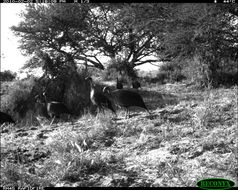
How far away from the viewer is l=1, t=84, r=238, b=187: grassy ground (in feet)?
12.6

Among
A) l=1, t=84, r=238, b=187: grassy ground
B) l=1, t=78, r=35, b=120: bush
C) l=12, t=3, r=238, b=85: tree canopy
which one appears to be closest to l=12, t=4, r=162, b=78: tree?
l=12, t=3, r=238, b=85: tree canopy

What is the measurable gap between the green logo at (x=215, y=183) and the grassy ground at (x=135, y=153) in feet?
0.63

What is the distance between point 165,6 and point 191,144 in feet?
31.3

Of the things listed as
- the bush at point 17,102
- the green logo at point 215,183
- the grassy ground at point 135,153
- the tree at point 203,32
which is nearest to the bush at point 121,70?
the tree at point 203,32

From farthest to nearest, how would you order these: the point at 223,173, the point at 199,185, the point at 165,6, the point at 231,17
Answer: the point at 165,6 < the point at 231,17 < the point at 223,173 < the point at 199,185

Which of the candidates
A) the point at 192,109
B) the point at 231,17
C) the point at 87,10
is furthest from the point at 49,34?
the point at 192,109

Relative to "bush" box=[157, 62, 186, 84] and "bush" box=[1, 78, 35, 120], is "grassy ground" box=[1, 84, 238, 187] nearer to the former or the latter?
"bush" box=[1, 78, 35, 120]

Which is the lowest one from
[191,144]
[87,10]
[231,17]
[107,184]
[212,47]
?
[107,184]

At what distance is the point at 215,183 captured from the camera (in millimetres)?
3154

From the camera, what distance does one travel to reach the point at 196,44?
12508 mm

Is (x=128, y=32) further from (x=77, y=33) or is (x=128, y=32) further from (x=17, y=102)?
(x=17, y=102)

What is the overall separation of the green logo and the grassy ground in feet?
0.63

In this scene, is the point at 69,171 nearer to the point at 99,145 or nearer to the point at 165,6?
the point at 99,145

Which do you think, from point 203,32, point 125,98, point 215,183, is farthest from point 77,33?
→ point 215,183
